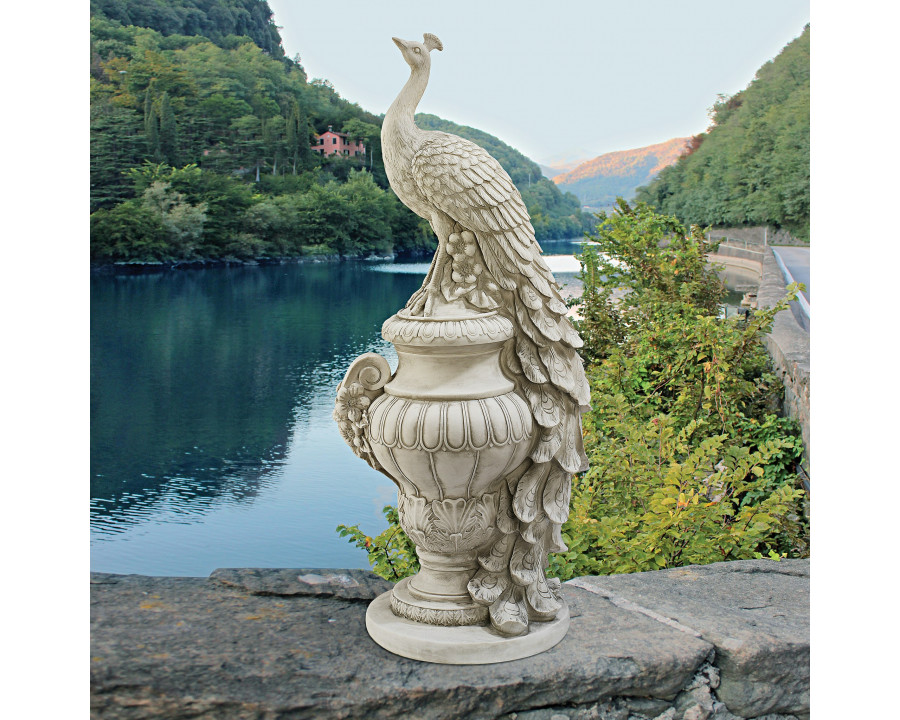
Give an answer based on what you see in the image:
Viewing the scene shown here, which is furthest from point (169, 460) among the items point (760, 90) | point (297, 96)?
point (760, 90)

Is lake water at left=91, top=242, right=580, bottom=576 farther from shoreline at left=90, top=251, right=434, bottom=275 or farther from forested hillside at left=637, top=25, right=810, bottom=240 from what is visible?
forested hillside at left=637, top=25, right=810, bottom=240

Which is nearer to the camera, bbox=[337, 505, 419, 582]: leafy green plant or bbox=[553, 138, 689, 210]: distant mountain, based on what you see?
bbox=[337, 505, 419, 582]: leafy green plant

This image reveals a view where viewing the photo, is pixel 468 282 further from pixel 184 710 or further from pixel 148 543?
pixel 148 543

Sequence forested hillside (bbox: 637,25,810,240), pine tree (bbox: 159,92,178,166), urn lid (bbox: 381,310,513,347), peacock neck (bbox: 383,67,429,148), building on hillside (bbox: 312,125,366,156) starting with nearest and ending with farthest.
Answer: urn lid (bbox: 381,310,513,347), peacock neck (bbox: 383,67,429,148), building on hillside (bbox: 312,125,366,156), pine tree (bbox: 159,92,178,166), forested hillside (bbox: 637,25,810,240)

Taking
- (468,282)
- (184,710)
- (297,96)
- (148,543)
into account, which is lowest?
(148,543)

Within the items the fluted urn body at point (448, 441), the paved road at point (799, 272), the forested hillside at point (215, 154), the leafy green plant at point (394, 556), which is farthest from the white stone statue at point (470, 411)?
the forested hillside at point (215, 154)

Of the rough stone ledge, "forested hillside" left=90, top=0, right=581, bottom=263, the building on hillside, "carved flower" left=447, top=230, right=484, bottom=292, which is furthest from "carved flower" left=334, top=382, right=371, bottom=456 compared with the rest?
the building on hillside

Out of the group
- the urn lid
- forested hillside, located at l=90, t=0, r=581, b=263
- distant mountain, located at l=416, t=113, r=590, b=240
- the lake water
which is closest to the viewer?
the urn lid
